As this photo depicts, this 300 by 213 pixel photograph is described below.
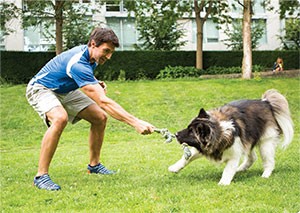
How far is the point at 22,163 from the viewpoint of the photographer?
33.3 ft

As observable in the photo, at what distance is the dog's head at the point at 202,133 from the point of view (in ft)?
22.4

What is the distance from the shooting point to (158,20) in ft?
103

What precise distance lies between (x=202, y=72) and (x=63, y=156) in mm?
19595

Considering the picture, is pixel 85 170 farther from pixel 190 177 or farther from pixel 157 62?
pixel 157 62

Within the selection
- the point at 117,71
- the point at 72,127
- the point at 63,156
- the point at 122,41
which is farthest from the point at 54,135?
the point at 122,41

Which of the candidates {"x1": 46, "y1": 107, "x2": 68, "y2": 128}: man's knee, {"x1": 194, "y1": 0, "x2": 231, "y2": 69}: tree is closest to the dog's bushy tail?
{"x1": 46, "y1": 107, "x2": 68, "y2": 128}: man's knee

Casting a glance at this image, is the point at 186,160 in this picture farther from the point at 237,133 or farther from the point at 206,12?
the point at 206,12

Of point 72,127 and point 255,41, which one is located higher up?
point 255,41

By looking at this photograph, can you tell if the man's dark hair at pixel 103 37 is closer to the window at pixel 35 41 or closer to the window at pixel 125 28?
the window at pixel 35 41

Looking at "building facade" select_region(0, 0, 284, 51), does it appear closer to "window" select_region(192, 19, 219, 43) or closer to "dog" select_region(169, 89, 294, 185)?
"window" select_region(192, 19, 219, 43)

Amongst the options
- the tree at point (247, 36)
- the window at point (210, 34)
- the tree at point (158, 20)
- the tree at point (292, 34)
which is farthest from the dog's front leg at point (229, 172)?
the window at point (210, 34)

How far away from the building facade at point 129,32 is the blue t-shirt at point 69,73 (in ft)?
93.0

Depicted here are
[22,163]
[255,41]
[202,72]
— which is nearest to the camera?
[22,163]

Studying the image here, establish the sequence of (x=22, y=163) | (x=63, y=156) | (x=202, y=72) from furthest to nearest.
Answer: (x=202, y=72)
(x=63, y=156)
(x=22, y=163)
